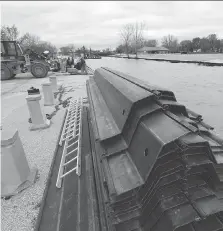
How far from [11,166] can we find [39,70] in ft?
43.9

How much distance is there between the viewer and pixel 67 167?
2688mm

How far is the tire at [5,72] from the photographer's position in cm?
1363

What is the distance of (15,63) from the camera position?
45.5 feet

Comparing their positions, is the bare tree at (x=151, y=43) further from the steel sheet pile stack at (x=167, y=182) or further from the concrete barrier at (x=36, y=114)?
the steel sheet pile stack at (x=167, y=182)

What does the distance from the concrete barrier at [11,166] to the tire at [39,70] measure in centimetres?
1301

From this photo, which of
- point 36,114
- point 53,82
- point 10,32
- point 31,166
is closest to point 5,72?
point 53,82

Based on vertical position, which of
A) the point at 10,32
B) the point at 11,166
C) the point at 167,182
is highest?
the point at 10,32

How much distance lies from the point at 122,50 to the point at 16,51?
3194 inches

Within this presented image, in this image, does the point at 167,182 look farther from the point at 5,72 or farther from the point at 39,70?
Result: the point at 5,72

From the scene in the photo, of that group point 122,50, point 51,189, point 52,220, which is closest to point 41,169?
point 51,189

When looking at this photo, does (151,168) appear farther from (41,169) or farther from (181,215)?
(41,169)

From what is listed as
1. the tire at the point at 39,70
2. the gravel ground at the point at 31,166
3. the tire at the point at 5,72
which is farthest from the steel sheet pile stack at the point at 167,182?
the tire at the point at 5,72

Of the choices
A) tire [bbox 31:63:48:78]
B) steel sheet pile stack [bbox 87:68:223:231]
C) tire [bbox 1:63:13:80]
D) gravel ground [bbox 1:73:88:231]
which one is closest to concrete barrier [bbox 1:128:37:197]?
gravel ground [bbox 1:73:88:231]

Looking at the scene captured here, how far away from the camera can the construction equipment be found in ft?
44.9
